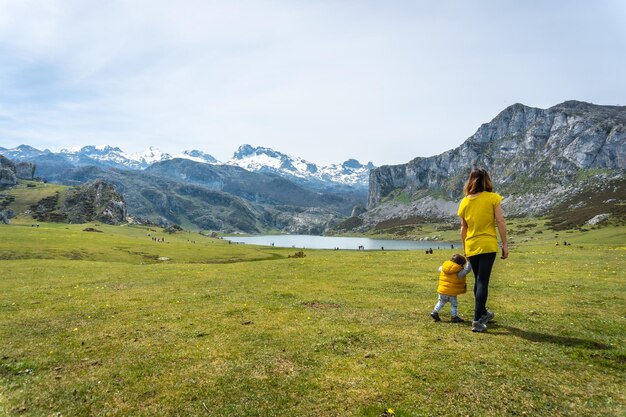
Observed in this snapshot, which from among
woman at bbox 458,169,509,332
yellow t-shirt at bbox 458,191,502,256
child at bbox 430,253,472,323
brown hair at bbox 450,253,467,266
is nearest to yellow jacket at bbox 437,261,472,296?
child at bbox 430,253,472,323

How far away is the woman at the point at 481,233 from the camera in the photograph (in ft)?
47.8

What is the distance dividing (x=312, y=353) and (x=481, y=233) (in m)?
8.30

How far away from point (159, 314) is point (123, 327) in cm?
234

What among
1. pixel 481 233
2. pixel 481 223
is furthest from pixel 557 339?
pixel 481 223

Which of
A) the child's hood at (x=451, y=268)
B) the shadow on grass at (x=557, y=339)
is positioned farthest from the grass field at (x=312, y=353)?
the child's hood at (x=451, y=268)

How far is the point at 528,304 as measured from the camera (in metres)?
19.1

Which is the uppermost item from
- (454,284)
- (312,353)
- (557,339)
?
(454,284)

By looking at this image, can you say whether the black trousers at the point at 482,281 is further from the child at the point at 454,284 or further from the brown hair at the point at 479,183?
the brown hair at the point at 479,183

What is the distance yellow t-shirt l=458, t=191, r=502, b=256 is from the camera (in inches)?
579

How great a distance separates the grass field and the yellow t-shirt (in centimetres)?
334

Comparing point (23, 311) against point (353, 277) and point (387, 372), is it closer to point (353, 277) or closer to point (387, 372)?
point (387, 372)

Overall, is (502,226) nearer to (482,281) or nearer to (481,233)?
(481,233)

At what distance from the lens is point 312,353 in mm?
12562

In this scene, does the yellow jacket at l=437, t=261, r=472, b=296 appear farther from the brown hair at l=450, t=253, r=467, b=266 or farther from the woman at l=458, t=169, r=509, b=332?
the woman at l=458, t=169, r=509, b=332
